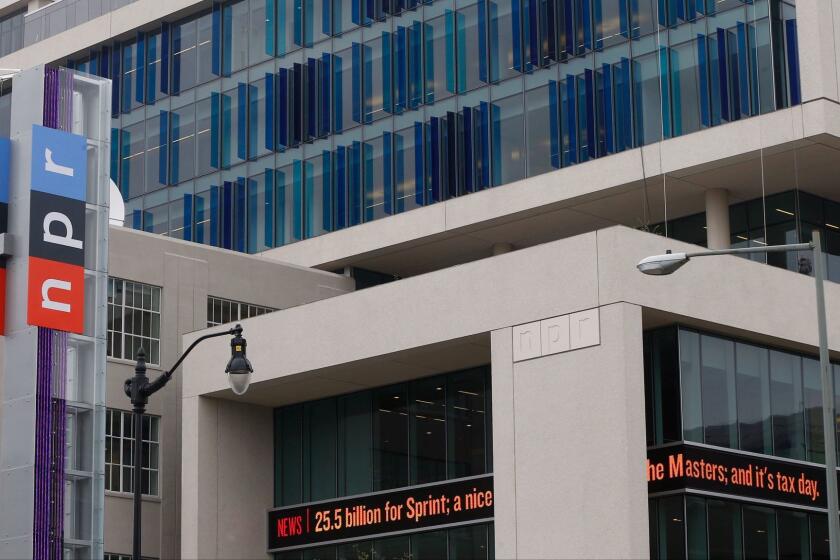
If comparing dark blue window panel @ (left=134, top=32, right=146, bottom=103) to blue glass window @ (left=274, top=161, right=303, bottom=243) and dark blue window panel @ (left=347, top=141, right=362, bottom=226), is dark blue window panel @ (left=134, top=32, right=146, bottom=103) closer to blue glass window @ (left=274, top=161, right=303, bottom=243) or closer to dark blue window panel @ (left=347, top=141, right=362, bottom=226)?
blue glass window @ (left=274, top=161, right=303, bottom=243)

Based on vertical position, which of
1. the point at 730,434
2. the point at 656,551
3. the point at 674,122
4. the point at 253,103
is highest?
the point at 253,103

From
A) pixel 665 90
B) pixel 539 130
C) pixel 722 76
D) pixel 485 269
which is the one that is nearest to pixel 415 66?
pixel 539 130

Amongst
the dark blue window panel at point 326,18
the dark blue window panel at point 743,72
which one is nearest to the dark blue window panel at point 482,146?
the dark blue window panel at point 326,18

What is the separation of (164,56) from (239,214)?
8.37 m

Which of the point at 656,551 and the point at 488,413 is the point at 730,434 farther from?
the point at 488,413

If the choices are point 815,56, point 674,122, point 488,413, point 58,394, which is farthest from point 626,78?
point 58,394

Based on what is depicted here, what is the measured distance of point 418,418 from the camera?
42.9 meters

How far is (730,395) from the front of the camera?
126 feet

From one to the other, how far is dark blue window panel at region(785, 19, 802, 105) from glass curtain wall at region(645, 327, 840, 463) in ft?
27.6

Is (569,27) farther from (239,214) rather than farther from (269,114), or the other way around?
(239,214)

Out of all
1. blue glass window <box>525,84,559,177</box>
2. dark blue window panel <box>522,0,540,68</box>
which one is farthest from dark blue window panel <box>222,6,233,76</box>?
blue glass window <box>525,84,559,177</box>

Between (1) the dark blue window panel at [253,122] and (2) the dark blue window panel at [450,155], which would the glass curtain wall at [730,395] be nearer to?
(2) the dark blue window panel at [450,155]

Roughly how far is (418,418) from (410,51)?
1550 cm

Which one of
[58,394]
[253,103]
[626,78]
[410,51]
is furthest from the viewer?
[253,103]
